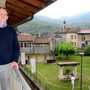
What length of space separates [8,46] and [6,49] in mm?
53

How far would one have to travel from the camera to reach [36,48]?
77.5 feet

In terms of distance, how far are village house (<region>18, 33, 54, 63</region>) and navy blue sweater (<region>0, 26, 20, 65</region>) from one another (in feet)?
69.6

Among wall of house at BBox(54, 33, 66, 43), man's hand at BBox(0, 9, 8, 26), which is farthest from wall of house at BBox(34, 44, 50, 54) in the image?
man's hand at BBox(0, 9, 8, 26)

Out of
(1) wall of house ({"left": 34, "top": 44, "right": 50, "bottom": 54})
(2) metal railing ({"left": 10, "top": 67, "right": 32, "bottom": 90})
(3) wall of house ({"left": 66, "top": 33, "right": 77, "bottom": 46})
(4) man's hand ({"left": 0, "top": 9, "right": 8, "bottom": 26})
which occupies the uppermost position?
(3) wall of house ({"left": 66, "top": 33, "right": 77, "bottom": 46})

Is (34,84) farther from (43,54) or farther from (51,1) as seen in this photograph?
(43,54)

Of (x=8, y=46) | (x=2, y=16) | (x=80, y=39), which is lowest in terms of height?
(x=8, y=46)

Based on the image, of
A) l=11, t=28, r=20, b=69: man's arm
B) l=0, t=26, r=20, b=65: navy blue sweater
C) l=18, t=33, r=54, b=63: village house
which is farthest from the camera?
l=18, t=33, r=54, b=63: village house

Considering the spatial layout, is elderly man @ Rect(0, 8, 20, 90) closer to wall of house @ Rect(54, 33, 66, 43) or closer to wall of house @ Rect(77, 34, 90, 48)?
wall of house @ Rect(54, 33, 66, 43)

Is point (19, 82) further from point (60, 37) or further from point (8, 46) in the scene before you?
point (60, 37)

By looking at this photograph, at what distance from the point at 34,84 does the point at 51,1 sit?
10.2m

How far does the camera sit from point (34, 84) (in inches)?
453

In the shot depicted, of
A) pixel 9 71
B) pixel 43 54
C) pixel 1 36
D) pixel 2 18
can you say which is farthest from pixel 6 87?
pixel 43 54

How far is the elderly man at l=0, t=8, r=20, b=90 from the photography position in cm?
179

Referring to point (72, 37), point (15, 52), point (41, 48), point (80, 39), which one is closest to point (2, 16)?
point (15, 52)
